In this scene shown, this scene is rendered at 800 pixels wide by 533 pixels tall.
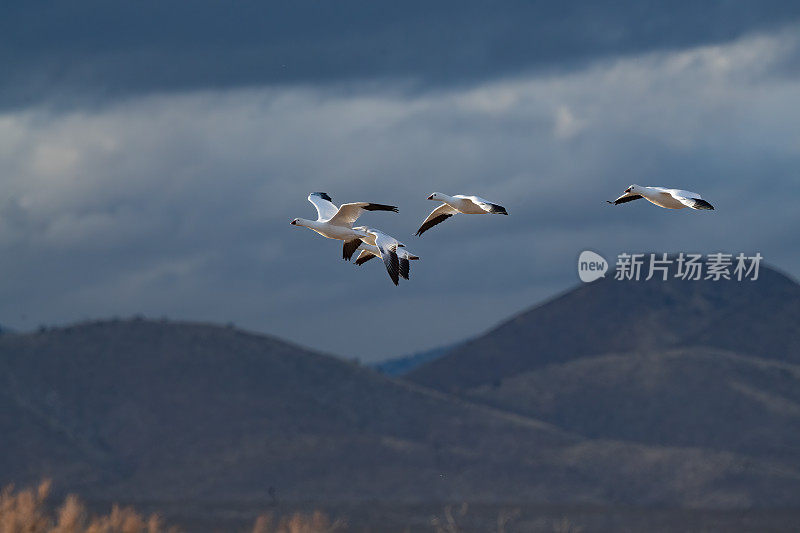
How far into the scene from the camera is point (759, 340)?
12950 cm

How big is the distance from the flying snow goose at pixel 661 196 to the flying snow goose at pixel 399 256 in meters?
2.13

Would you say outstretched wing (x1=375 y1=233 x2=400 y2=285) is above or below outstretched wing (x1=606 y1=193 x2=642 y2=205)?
below

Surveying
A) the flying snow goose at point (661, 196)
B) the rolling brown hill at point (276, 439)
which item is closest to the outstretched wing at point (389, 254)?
the flying snow goose at point (661, 196)

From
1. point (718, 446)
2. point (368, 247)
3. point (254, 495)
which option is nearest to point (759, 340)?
point (718, 446)

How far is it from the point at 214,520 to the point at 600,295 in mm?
78779

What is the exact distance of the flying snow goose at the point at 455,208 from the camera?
12148 millimetres

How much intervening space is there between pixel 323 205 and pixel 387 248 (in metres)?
3.75

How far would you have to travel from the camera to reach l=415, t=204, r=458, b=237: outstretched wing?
530 inches

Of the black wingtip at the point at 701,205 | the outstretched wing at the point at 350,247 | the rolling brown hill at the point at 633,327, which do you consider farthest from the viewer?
the rolling brown hill at the point at 633,327

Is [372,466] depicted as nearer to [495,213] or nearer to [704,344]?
[704,344]

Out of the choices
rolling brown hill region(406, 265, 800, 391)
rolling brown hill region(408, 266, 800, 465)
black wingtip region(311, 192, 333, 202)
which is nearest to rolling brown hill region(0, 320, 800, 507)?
rolling brown hill region(408, 266, 800, 465)

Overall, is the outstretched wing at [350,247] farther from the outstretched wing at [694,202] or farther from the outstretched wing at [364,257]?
the outstretched wing at [694,202]

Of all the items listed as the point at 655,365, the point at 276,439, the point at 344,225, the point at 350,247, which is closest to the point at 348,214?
the point at 344,225

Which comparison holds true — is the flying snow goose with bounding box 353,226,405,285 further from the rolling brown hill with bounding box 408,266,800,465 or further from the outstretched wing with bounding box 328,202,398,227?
the rolling brown hill with bounding box 408,266,800,465
